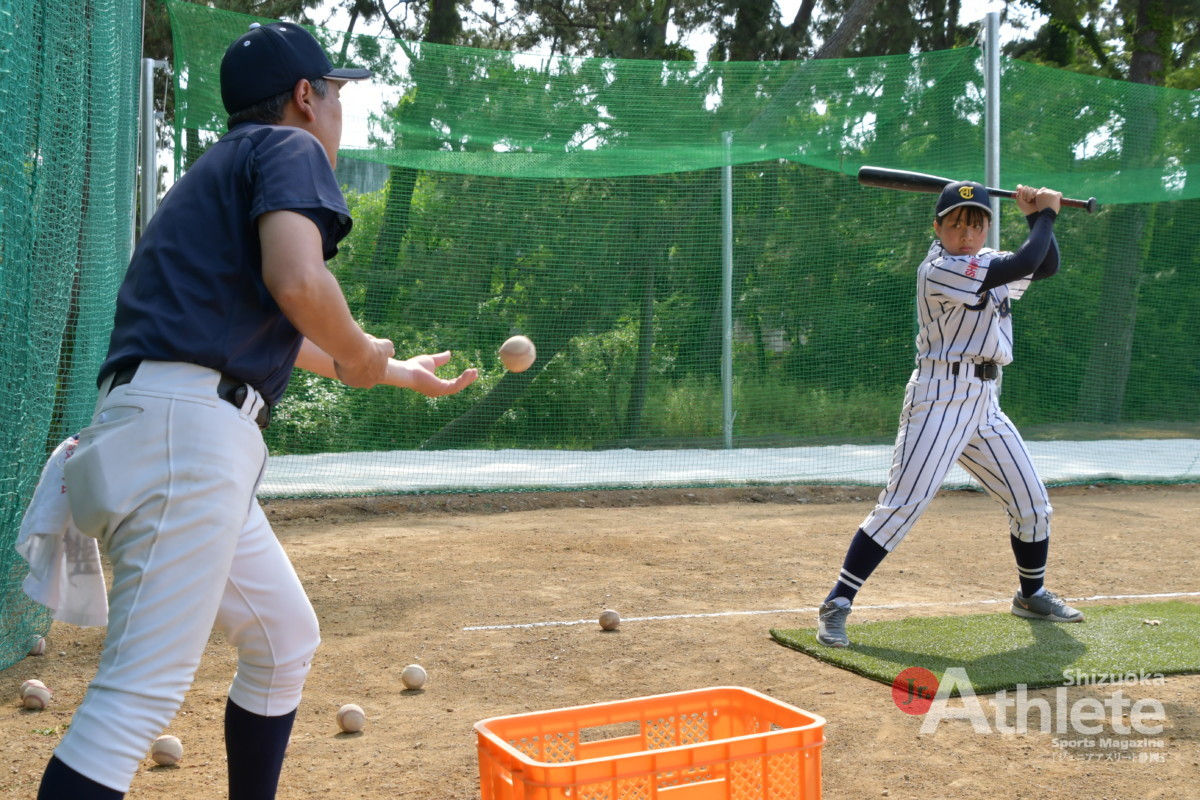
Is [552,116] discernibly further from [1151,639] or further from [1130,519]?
[1151,639]

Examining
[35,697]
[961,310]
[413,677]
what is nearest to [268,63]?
[413,677]

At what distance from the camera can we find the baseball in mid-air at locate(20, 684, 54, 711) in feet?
12.8

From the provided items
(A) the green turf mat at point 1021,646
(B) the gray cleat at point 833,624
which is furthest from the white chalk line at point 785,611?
(B) the gray cleat at point 833,624

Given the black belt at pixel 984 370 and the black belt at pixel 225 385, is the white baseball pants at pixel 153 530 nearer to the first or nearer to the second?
the black belt at pixel 225 385

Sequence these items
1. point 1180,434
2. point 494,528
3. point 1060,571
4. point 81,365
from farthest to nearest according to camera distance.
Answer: point 1180,434 < point 494,528 < point 1060,571 < point 81,365

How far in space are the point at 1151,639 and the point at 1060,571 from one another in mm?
1712

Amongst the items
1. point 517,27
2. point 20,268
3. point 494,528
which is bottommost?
point 494,528

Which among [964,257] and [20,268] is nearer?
[20,268]

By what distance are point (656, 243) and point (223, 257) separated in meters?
9.12

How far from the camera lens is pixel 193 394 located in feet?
6.88

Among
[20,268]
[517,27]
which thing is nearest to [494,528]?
[20,268]

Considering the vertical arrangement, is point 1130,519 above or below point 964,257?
below

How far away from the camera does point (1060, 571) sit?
6.29 meters

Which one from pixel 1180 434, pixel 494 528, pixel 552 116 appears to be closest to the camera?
pixel 494 528
